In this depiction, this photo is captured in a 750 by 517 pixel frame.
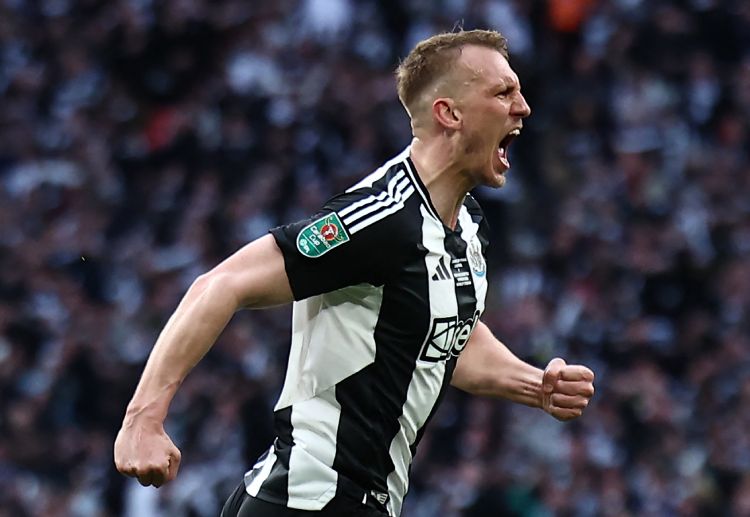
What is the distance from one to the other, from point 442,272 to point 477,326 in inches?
22.3

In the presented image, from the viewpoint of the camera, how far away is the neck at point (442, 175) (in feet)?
14.1

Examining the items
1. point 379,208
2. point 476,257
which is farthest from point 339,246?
point 476,257

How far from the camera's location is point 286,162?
11.8 metres

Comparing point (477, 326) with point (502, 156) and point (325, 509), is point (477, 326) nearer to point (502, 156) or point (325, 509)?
point (502, 156)

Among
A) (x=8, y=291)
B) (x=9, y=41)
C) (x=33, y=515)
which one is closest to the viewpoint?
(x=33, y=515)

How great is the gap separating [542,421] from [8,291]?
4344mm

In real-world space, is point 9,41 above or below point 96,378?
above

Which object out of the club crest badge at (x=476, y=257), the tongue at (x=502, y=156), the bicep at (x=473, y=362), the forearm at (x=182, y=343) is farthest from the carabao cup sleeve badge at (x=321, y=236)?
the bicep at (x=473, y=362)

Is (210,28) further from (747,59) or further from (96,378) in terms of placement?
(747,59)

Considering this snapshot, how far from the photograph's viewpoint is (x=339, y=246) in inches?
155

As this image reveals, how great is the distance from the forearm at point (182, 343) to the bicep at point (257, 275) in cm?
3

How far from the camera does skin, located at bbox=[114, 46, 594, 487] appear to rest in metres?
3.67

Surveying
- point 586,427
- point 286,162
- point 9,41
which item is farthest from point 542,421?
point 9,41

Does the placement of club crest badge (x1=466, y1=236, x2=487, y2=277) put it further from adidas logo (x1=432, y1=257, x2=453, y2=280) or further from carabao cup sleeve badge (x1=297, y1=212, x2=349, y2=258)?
carabao cup sleeve badge (x1=297, y1=212, x2=349, y2=258)
